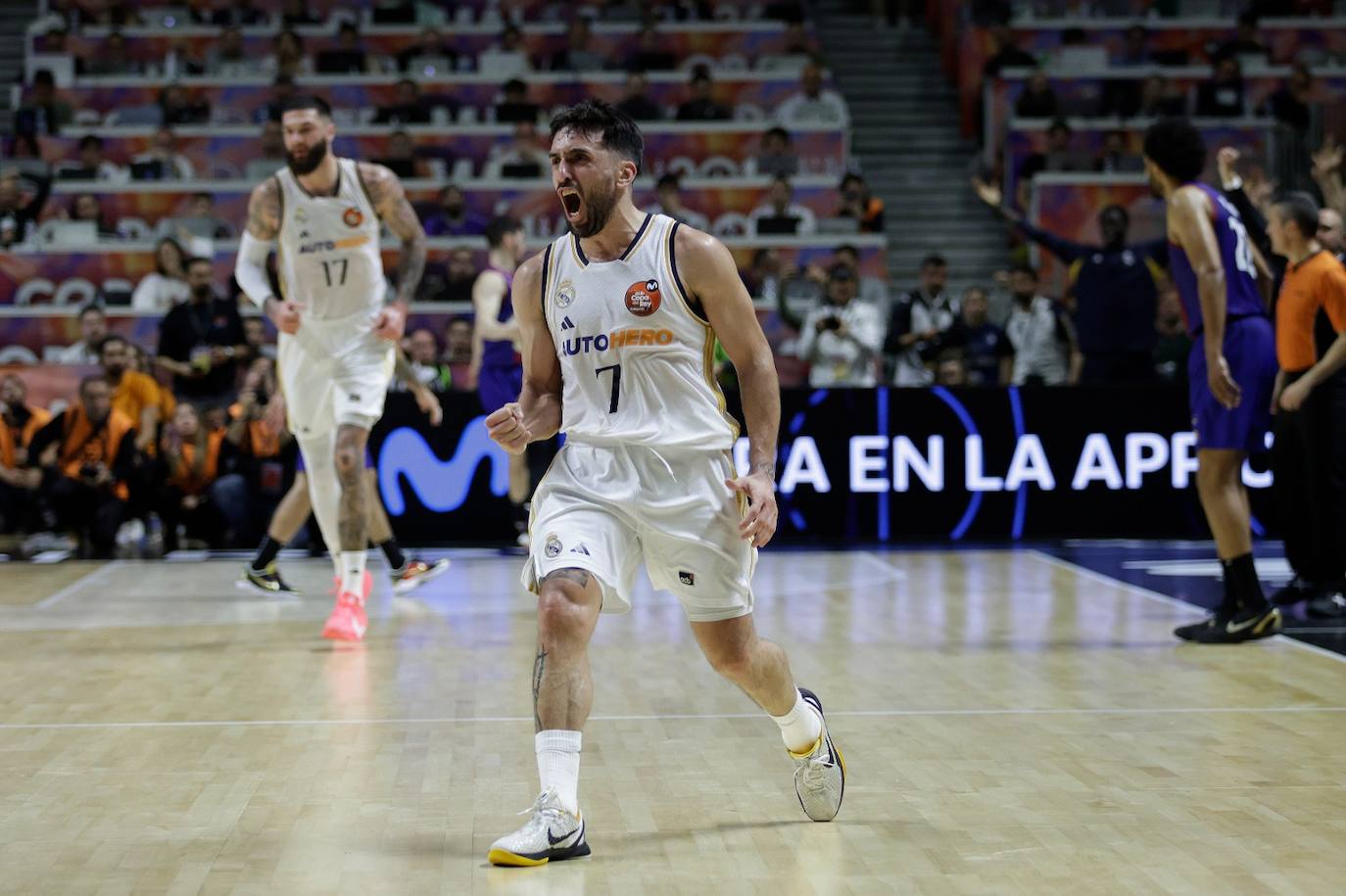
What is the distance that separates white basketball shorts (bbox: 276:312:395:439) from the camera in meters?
7.74

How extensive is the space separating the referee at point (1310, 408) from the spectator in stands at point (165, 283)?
913cm

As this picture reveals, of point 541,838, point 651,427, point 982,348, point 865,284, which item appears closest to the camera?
point 541,838

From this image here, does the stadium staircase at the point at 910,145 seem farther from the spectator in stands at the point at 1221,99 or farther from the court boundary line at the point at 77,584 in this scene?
the court boundary line at the point at 77,584

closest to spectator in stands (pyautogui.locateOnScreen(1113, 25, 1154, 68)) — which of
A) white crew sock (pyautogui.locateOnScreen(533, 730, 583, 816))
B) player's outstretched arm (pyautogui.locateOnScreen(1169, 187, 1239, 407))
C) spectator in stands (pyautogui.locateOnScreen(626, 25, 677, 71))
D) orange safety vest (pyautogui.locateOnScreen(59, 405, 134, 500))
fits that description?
spectator in stands (pyautogui.locateOnScreen(626, 25, 677, 71))

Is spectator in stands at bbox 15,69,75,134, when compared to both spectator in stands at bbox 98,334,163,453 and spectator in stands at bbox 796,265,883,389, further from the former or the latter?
spectator in stands at bbox 796,265,883,389

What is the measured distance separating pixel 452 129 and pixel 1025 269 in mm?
5963

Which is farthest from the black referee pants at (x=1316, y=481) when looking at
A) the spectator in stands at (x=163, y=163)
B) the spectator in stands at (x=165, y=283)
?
the spectator in stands at (x=163, y=163)

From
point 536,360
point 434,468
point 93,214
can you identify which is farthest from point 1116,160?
point 536,360

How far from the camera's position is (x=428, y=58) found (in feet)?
56.8

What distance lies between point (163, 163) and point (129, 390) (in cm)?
420

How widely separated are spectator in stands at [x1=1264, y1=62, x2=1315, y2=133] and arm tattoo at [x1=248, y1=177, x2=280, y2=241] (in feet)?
36.8

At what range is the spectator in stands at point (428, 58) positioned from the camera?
1730cm

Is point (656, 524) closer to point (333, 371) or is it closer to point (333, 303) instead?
point (333, 371)

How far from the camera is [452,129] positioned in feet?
53.1
